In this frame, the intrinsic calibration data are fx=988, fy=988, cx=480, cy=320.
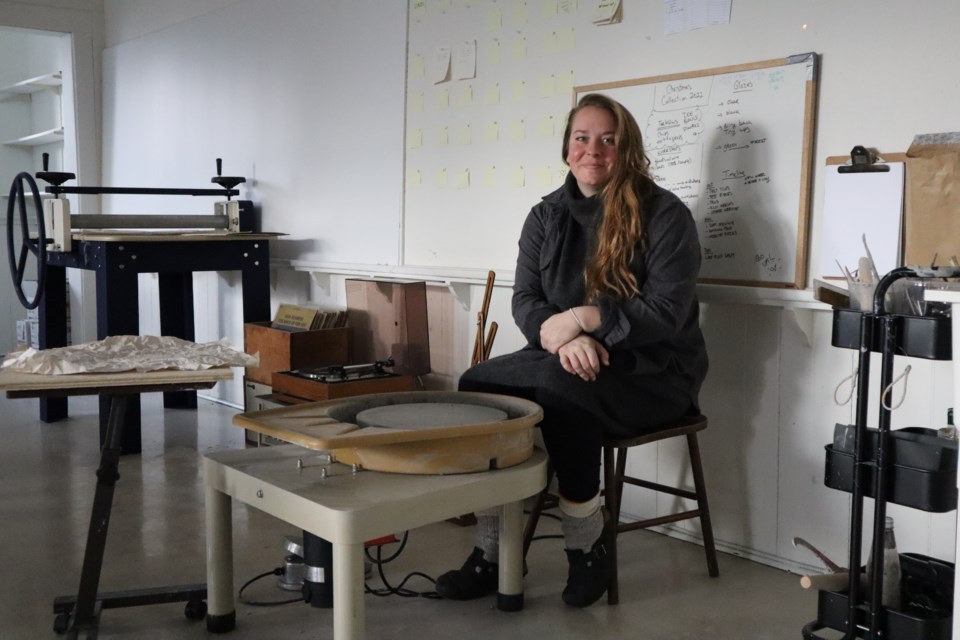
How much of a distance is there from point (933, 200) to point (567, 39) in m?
1.33

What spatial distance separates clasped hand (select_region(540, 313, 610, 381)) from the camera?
7.91 feet

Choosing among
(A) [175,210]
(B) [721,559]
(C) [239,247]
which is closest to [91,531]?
(B) [721,559]

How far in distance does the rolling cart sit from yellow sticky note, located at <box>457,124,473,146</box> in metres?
1.84

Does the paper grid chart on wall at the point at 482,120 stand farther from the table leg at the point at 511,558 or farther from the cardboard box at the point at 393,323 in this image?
the table leg at the point at 511,558

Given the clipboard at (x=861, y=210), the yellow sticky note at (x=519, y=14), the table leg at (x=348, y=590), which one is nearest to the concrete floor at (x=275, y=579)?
the table leg at (x=348, y=590)

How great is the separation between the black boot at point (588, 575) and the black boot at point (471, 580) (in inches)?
8.0

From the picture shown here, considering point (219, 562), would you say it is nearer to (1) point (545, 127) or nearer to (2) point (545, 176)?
(2) point (545, 176)

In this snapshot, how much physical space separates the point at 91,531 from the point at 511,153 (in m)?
1.88

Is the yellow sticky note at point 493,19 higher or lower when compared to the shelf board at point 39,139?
higher

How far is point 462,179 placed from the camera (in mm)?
3570

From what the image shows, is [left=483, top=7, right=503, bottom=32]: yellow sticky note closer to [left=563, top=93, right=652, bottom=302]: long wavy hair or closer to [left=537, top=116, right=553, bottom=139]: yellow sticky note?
[left=537, top=116, right=553, bottom=139]: yellow sticky note

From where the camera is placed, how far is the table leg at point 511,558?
7.65 feet

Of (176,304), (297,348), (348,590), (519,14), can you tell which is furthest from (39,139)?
(348,590)

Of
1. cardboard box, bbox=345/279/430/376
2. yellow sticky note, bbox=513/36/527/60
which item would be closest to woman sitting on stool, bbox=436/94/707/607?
yellow sticky note, bbox=513/36/527/60
